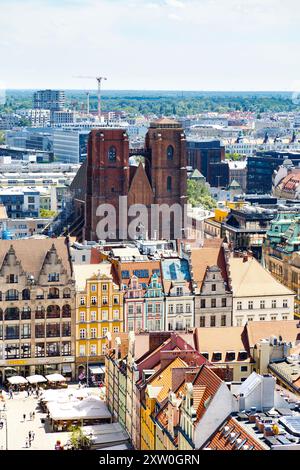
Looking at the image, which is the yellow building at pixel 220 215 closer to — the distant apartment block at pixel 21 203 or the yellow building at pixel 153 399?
the distant apartment block at pixel 21 203

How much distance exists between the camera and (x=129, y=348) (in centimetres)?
5444

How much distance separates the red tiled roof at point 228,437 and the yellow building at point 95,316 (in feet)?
94.0

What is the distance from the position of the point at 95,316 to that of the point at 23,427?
512 inches

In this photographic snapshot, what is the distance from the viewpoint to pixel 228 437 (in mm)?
40000

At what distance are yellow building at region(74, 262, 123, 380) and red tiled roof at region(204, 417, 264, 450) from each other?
2865cm

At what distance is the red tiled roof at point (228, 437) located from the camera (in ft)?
126

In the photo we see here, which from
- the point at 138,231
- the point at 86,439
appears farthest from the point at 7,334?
the point at 138,231

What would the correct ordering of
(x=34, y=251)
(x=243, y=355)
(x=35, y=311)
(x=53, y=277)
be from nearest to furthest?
(x=243, y=355)
(x=35, y=311)
(x=53, y=277)
(x=34, y=251)

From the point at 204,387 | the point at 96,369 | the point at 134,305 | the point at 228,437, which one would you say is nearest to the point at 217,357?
the point at 96,369

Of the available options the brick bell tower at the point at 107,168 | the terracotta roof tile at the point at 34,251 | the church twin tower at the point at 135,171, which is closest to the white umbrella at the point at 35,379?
the terracotta roof tile at the point at 34,251

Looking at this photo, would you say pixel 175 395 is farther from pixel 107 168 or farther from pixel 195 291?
pixel 107 168

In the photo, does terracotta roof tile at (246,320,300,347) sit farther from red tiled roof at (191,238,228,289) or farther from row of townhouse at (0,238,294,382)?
red tiled roof at (191,238,228,289)
